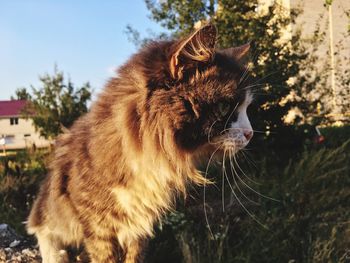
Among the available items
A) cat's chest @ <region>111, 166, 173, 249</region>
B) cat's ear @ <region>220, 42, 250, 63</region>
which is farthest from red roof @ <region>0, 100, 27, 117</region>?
cat's ear @ <region>220, 42, 250, 63</region>

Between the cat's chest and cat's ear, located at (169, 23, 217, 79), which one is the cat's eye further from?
the cat's chest

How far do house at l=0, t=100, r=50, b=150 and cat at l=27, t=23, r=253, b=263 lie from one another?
2.21 metres

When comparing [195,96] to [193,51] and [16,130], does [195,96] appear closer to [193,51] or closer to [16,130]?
[193,51]

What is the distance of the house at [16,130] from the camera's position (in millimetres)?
9411

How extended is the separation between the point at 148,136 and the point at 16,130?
17.3 metres

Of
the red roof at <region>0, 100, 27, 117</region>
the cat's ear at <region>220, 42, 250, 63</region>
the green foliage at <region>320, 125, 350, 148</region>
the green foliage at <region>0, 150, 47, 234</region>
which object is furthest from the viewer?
the red roof at <region>0, 100, 27, 117</region>

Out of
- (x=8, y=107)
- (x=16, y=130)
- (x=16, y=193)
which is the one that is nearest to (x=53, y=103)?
(x=16, y=130)

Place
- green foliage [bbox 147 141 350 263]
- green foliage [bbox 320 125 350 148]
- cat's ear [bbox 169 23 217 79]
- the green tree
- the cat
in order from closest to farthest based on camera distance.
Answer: cat's ear [bbox 169 23 217 79], the cat, green foliage [bbox 147 141 350 263], green foliage [bbox 320 125 350 148], the green tree

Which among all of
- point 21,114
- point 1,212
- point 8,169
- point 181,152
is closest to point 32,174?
point 8,169

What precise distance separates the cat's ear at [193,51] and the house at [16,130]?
9.54 feet

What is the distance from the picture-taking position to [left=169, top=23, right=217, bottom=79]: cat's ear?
230cm

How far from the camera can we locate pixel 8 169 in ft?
23.6

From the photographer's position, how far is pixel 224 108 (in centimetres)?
246

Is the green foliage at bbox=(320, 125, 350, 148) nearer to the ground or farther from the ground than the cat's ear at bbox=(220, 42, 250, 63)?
nearer to the ground
